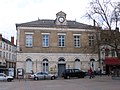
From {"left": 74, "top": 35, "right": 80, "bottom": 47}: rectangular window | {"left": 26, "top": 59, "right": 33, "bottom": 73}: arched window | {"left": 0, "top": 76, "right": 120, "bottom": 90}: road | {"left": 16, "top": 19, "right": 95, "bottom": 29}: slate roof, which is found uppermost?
{"left": 16, "top": 19, "right": 95, "bottom": 29}: slate roof

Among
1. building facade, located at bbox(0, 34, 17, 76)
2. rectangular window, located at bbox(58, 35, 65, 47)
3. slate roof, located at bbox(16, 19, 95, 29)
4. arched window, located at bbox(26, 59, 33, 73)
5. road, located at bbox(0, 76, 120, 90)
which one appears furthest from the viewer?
building facade, located at bbox(0, 34, 17, 76)

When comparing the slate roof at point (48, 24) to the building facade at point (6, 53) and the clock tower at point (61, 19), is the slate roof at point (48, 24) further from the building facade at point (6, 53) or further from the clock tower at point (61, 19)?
the building facade at point (6, 53)

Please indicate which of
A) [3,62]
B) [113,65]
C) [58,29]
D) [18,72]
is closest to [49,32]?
[58,29]

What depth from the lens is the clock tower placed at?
64.5m

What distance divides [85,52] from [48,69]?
888cm

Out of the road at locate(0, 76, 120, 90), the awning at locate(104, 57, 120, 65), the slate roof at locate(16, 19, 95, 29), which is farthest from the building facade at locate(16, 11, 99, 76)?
the road at locate(0, 76, 120, 90)

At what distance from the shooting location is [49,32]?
64.0 metres

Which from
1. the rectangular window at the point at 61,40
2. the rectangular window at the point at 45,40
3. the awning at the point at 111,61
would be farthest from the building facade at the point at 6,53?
the awning at the point at 111,61

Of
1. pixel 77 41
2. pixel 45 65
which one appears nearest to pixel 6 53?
pixel 45 65

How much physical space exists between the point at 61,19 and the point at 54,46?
627 centimetres

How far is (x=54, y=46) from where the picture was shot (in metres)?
64.1

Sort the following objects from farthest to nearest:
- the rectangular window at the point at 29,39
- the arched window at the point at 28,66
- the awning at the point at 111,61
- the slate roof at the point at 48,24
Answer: the awning at the point at 111,61 < the slate roof at the point at 48,24 < the rectangular window at the point at 29,39 < the arched window at the point at 28,66

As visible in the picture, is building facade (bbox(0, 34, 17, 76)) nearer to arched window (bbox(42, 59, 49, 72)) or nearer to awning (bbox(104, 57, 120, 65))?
arched window (bbox(42, 59, 49, 72))

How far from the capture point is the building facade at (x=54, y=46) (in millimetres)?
62688
